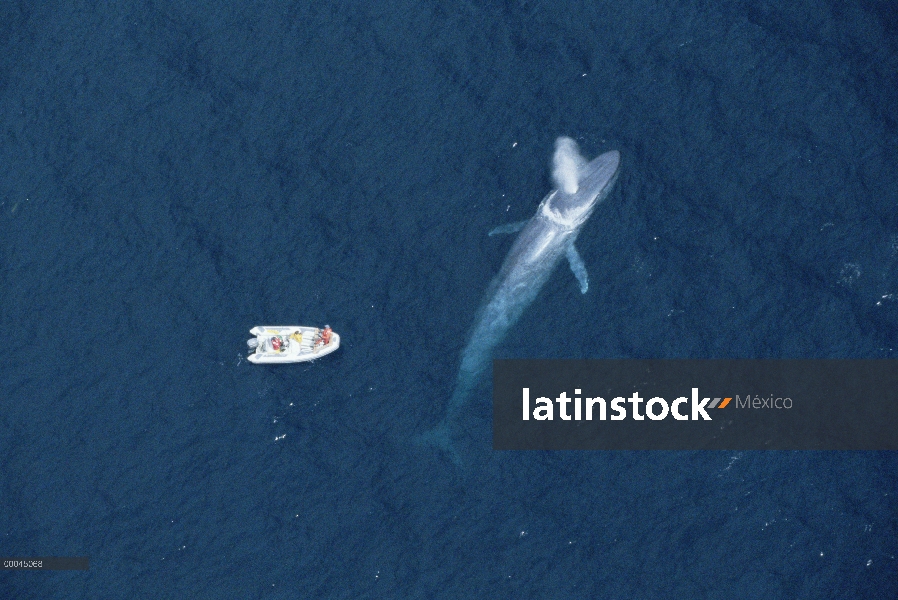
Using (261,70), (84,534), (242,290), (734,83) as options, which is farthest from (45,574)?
(734,83)

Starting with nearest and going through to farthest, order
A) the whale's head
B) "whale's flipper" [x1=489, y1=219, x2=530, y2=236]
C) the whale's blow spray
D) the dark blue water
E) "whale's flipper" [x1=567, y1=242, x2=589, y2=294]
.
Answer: the dark blue water → "whale's flipper" [x1=567, y1=242, x2=589, y2=294] → "whale's flipper" [x1=489, y1=219, x2=530, y2=236] → the whale's head → the whale's blow spray

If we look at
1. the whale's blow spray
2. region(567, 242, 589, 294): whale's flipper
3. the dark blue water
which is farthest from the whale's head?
region(567, 242, 589, 294): whale's flipper

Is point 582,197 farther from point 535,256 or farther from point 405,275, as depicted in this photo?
point 405,275

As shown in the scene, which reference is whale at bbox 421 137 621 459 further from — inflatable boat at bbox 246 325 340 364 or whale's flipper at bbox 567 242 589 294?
inflatable boat at bbox 246 325 340 364

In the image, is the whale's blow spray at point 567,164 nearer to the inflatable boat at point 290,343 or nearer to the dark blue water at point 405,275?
the dark blue water at point 405,275

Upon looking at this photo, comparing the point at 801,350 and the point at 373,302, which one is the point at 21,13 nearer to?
the point at 373,302

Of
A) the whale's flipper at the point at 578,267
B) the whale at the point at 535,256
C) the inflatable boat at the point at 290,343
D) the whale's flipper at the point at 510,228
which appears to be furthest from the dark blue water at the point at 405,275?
the inflatable boat at the point at 290,343

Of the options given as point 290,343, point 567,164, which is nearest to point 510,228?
point 567,164
